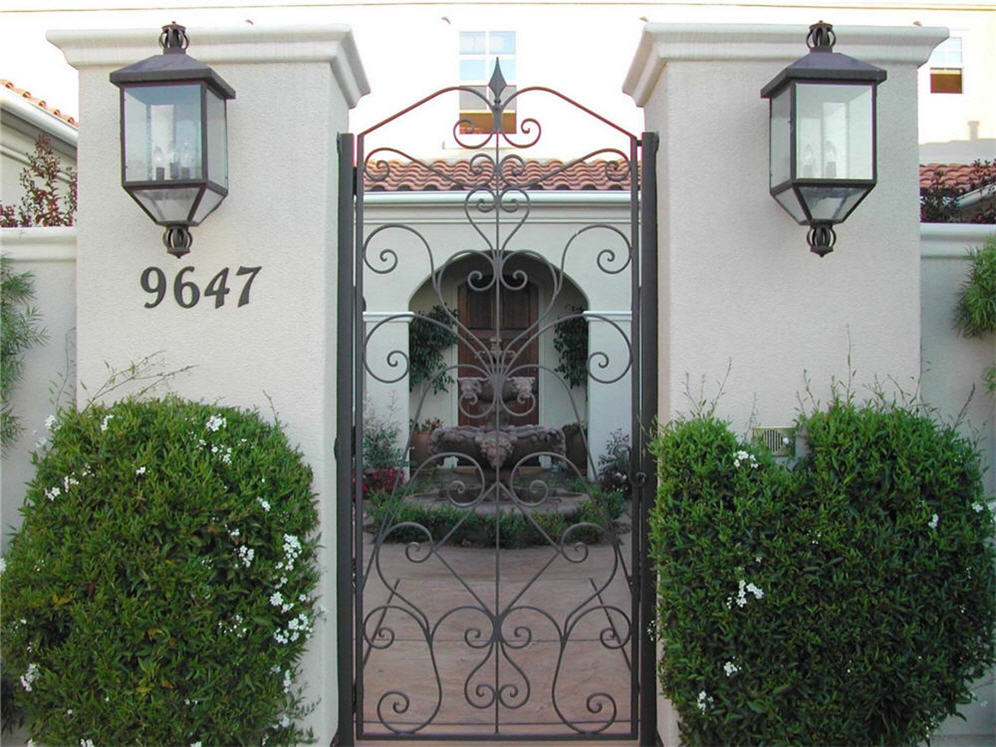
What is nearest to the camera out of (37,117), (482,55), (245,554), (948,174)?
(245,554)

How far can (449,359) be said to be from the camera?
13555mm

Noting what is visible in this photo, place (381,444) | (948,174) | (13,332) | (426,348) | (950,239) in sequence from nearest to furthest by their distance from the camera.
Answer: (950,239)
(13,332)
(948,174)
(381,444)
(426,348)

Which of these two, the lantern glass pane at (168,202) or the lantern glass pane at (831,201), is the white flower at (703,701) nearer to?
the lantern glass pane at (831,201)

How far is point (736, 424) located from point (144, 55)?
9.58 feet

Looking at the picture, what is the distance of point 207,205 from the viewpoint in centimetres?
370

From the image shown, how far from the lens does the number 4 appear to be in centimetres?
382

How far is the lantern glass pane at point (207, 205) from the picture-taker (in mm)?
3652

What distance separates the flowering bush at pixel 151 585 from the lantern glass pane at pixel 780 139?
2.28 metres

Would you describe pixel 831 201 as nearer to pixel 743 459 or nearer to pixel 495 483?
pixel 743 459

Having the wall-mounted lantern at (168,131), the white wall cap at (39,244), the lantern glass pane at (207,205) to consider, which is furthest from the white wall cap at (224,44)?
the white wall cap at (39,244)

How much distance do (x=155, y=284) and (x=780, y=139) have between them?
2.63m

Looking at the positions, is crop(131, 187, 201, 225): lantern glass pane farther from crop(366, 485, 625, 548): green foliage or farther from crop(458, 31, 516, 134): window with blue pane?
crop(458, 31, 516, 134): window with blue pane

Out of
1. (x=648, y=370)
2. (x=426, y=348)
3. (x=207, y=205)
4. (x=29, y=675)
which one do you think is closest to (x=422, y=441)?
(x=426, y=348)

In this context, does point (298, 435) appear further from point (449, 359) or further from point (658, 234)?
point (449, 359)
